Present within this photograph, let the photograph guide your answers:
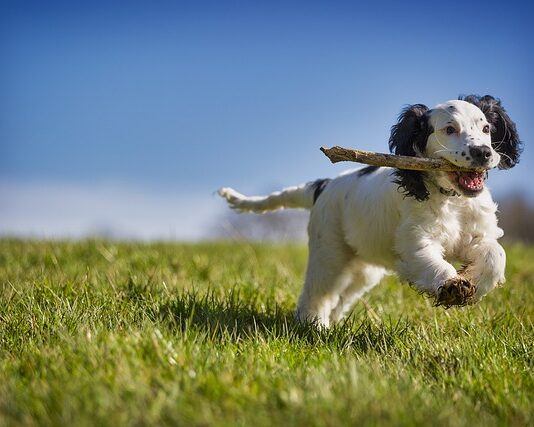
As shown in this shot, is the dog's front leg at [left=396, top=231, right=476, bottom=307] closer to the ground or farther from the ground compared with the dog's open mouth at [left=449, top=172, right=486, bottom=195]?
closer to the ground

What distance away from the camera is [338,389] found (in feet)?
9.38

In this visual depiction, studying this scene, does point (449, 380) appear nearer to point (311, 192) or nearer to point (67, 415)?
point (67, 415)

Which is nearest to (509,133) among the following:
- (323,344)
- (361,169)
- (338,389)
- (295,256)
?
(361,169)

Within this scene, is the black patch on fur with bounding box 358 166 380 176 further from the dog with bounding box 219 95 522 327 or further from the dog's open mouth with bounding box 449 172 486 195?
the dog's open mouth with bounding box 449 172 486 195

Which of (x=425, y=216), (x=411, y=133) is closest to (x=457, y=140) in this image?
(x=411, y=133)

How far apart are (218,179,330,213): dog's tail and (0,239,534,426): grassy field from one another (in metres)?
0.75

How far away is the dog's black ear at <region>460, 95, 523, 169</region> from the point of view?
16.2ft

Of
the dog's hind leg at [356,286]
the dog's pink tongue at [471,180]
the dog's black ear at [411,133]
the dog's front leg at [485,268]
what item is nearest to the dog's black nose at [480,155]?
the dog's pink tongue at [471,180]

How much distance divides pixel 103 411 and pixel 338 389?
0.97 metres

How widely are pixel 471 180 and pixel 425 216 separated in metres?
0.40

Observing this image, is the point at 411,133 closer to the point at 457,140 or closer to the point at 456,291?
the point at 457,140

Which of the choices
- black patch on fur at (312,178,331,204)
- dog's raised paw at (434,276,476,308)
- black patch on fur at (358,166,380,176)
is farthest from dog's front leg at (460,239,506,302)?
black patch on fur at (312,178,331,204)

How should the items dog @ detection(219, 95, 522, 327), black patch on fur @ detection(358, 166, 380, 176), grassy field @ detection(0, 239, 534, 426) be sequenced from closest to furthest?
grassy field @ detection(0, 239, 534, 426) → dog @ detection(219, 95, 522, 327) → black patch on fur @ detection(358, 166, 380, 176)

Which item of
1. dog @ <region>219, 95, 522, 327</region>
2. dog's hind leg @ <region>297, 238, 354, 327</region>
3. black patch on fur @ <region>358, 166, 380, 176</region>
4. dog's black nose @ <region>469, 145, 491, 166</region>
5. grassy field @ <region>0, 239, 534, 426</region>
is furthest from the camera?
dog's hind leg @ <region>297, 238, 354, 327</region>
